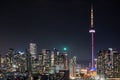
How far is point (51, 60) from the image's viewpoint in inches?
2258

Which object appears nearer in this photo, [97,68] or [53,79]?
[53,79]

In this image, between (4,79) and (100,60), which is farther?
(100,60)

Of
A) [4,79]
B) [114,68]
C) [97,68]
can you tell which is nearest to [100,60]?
[97,68]

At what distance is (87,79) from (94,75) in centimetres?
780

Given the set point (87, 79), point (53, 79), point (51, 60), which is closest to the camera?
point (53, 79)

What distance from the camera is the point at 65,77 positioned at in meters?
27.6

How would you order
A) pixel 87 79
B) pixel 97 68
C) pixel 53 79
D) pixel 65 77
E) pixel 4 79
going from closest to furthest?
pixel 65 77, pixel 53 79, pixel 4 79, pixel 87 79, pixel 97 68

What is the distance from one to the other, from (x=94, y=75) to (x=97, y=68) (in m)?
4.02

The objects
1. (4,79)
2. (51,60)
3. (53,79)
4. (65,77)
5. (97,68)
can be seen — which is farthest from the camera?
(97,68)

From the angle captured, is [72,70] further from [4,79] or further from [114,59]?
[4,79]

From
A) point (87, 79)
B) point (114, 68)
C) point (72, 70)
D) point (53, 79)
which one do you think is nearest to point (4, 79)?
point (53, 79)

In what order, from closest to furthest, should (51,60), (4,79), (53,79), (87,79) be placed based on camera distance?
(53,79), (4,79), (87,79), (51,60)

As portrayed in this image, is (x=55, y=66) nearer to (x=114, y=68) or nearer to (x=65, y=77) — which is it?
(x=114, y=68)

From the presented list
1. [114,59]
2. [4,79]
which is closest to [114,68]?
[114,59]
